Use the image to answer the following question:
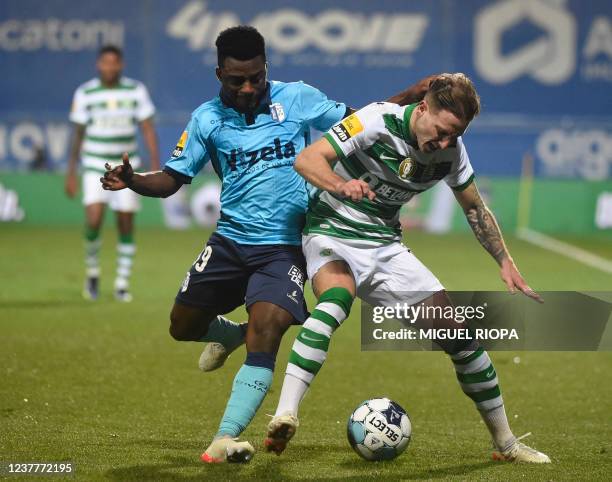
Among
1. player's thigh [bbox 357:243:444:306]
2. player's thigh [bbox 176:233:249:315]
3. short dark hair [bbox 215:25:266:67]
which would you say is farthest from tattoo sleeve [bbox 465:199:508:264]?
short dark hair [bbox 215:25:266:67]

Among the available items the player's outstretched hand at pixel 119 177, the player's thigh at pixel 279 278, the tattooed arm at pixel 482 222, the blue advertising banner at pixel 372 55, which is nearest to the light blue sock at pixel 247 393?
the player's thigh at pixel 279 278

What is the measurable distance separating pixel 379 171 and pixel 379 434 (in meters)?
1.33

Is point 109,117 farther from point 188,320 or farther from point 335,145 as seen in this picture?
point 335,145

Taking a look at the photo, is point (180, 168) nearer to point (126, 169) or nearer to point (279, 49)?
point (126, 169)

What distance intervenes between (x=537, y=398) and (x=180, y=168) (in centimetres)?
344

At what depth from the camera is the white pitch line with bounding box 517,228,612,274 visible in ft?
56.3

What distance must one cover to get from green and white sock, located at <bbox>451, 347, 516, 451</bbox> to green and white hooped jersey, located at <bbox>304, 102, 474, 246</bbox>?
29.3 inches

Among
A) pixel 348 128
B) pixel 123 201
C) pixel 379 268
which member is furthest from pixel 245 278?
pixel 123 201

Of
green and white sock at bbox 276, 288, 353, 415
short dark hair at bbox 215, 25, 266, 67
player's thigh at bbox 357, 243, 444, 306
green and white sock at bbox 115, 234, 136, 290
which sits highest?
short dark hair at bbox 215, 25, 266, 67

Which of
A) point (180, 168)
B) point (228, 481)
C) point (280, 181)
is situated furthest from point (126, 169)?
point (228, 481)

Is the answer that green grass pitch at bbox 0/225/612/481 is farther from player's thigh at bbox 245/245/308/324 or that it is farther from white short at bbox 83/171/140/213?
white short at bbox 83/171/140/213

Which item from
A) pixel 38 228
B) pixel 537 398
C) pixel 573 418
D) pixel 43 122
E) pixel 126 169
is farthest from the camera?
pixel 43 122

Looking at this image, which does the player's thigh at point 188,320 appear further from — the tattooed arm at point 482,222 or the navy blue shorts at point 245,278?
the tattooed arm at point 482,222

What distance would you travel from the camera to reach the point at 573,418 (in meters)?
8.05
